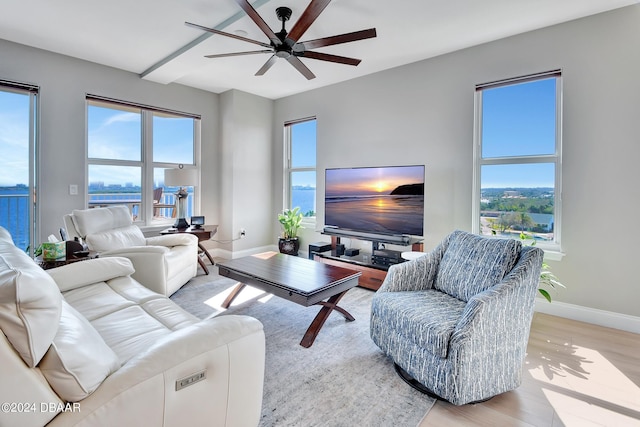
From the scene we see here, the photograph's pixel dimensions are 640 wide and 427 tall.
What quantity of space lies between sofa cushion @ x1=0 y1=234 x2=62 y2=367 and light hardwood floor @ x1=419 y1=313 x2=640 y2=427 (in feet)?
5.26

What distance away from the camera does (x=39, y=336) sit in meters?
0.84

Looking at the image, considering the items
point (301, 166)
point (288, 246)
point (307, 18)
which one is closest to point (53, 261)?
point (307, 18)

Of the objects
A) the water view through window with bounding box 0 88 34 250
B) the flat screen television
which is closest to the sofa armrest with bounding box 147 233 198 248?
the water view through window with bounding box 0 88 34 250

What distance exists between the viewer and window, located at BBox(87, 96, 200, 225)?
4055 millimetres

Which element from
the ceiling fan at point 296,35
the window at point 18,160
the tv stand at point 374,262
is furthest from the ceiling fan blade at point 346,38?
the window at point 18,160

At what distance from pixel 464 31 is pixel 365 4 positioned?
1.08 meters

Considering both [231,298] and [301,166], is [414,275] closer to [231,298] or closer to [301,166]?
[231,298]

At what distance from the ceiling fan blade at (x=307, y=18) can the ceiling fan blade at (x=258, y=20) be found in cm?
9

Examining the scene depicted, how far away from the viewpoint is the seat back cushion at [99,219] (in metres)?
3.10

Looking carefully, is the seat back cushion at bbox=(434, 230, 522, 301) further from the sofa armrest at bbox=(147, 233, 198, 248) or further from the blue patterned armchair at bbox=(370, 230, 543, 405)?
the sofa armrest at bbox=(147, 233, 198, 248)

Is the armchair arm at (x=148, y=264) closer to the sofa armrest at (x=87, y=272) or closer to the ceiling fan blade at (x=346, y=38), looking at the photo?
the sofa armrest at (x=87, y=272)

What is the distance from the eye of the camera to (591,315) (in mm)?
2762

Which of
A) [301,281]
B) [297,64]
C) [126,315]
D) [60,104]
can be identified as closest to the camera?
[126,315]

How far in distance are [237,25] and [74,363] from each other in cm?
286
